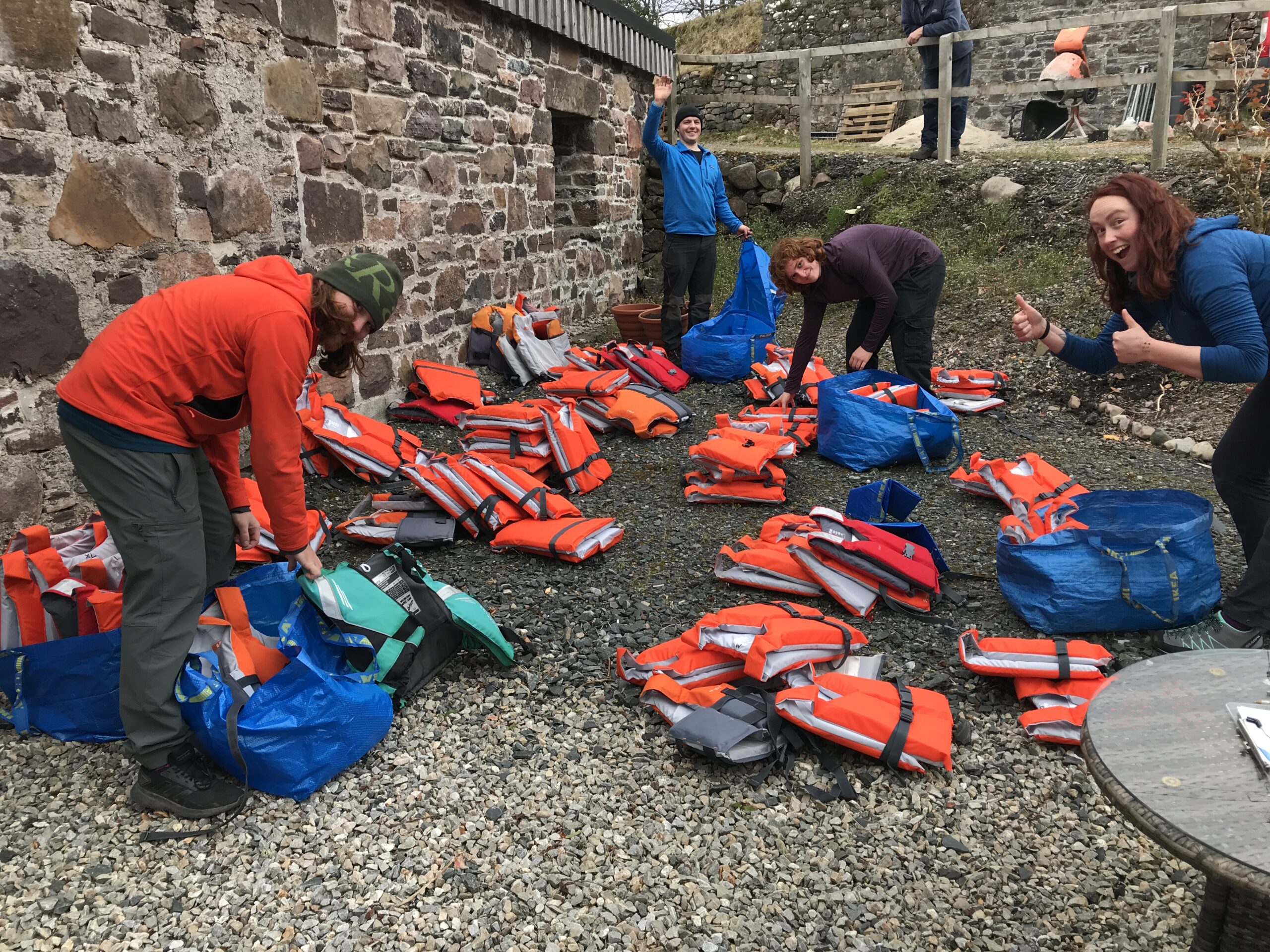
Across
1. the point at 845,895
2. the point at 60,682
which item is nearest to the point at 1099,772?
the point at 845,895

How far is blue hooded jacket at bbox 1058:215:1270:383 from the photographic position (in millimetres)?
2539

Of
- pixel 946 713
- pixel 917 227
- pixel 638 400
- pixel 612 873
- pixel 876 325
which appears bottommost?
pixel 612 873

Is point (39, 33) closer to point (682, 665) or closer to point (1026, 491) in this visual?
point (682, 665)

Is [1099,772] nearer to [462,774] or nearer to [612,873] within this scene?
[612,873]

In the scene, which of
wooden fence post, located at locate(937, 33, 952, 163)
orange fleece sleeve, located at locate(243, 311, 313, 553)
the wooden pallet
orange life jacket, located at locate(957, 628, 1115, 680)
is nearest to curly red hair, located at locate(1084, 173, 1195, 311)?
orange life jacket, located at locate(957, 628, 1115, 680)

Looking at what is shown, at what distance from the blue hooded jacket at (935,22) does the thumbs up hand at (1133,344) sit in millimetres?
8456

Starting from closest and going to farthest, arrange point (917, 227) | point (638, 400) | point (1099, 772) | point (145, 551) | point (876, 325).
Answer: point (1099, 772) → point (145, 551) → point (876, 325) → point (638, 400) → point (917, 227)

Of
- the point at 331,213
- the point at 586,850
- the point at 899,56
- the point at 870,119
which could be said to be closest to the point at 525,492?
the point at 586,850

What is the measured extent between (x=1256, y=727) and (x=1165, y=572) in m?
1.57

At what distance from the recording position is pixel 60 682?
2609mm

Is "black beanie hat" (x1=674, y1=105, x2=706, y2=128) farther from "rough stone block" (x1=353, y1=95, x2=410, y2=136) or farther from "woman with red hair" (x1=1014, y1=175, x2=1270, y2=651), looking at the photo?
"woman with red hair" (x1=1014, y1=175, x2=1270, y2=651)

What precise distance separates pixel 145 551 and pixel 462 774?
1.11 meters

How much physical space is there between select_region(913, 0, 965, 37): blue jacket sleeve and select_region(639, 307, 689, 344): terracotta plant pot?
5064 millimetres

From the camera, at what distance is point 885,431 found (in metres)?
4.95
